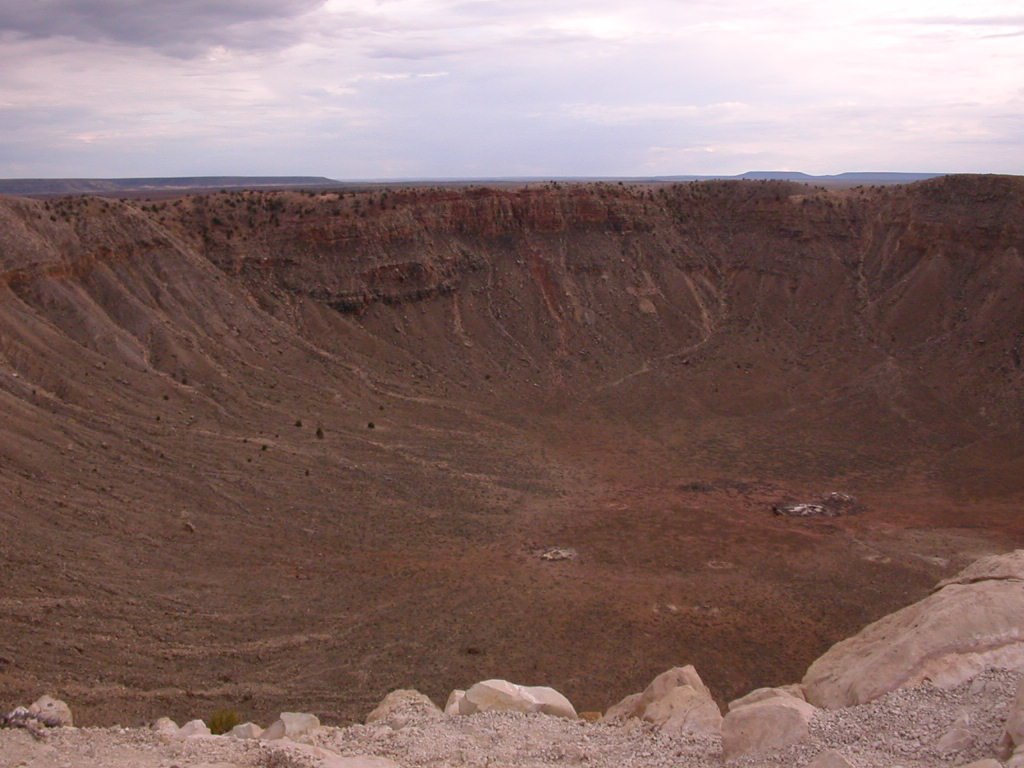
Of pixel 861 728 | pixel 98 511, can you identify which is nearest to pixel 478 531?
pixel 98 511

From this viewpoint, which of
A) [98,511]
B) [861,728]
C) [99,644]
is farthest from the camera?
[98,511]

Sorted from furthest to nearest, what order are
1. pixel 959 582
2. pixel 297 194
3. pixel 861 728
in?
pixel 297 194, pixel 959 582, pixel 861 728

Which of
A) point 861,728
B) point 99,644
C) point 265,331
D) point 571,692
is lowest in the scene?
point 571,692

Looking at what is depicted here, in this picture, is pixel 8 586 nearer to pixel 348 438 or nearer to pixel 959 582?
pixel 348 438

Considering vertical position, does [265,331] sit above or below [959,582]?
above

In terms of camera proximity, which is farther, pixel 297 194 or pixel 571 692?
pixel 297 194

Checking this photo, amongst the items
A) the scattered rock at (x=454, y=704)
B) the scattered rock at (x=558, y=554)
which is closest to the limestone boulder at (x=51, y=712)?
the scattered rock at (x=454, y=704)

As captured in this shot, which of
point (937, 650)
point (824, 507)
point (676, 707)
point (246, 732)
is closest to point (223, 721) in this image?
point (246, 732)

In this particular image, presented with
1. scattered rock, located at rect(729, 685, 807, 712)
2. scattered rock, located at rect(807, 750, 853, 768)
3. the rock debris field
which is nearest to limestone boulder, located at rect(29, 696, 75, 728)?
the rock debris field
